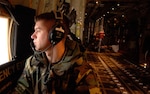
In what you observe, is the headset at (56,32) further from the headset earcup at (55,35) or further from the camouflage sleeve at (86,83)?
the camouflage sleeve at (86,83)

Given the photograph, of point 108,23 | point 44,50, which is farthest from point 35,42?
point 108,23

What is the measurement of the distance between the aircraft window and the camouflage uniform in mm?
263

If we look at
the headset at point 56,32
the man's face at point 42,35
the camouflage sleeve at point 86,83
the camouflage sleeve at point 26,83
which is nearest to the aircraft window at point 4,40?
the camouflage sleeve at point 26,83

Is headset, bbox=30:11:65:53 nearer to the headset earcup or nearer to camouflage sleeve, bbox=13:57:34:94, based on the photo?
the headset earcup

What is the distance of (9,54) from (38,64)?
15.4 inches

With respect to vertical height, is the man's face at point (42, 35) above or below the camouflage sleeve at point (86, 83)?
above

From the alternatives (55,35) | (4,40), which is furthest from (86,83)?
(4,40)

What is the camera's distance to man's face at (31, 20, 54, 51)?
2049mm

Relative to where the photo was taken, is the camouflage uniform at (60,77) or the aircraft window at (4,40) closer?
the camouflage uniform at (60,77)

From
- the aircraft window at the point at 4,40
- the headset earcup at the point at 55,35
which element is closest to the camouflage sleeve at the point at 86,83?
the headset earcup at the point at 55,35

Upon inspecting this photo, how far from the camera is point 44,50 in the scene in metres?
2.08

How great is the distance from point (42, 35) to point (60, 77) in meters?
0.41

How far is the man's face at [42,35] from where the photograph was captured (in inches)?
80.7

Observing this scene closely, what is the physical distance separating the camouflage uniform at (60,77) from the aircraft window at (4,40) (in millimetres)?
263
